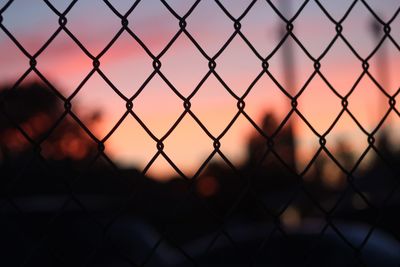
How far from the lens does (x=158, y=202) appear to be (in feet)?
50.6

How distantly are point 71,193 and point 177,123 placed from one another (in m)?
0.36

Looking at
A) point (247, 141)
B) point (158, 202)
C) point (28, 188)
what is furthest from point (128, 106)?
point (247, 141)

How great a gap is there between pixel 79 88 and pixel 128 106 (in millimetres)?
157

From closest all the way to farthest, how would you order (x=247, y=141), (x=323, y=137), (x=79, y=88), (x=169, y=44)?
1. (x=79, y=88)
2. (x=169, y=44)
3. (x=323, y=137)
4. (x=247, y=141)

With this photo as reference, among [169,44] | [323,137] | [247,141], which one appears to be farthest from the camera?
[247,141]

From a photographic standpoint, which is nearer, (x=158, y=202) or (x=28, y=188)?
(x=28, y=188)

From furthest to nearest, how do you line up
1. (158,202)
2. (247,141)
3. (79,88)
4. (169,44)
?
(247,141)
(158,202)
(169,44)
(79,88)

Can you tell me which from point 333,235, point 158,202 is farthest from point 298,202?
point 333,235

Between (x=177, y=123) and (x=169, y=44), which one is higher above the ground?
(x=169, y=44)

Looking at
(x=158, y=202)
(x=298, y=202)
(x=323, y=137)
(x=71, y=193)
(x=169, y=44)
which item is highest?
(x=298, y=202)

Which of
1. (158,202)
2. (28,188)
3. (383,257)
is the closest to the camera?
(383,257)

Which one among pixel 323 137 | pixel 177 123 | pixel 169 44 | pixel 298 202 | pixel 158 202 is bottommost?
pixel 177 123

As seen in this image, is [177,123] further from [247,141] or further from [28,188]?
[247,141]

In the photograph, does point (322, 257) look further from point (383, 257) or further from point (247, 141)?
point (247, 141)
